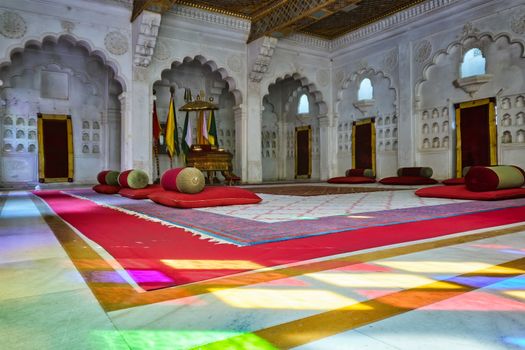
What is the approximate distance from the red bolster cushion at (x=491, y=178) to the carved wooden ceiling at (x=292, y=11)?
487 centimetres

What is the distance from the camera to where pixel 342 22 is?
10.4 meters

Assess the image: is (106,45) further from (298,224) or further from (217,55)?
(298,224)

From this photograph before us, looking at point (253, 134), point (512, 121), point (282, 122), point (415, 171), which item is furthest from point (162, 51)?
point (512, 121)

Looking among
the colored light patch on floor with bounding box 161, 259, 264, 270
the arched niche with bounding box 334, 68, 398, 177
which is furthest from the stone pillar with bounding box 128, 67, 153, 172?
the colored light patch on floor with bounding box 161, 259, 264, 270

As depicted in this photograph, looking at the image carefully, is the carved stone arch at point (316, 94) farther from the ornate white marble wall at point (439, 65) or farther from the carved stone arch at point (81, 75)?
the carved stone arch at point (81, 75)

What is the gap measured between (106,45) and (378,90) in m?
7.37

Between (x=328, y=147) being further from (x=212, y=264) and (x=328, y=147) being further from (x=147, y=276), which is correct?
(x=147, y=276)

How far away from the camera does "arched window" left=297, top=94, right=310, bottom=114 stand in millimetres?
13047

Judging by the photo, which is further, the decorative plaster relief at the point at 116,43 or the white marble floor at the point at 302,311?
the decorative plaster relief at the point at 116,43

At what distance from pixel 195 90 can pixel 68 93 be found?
353 cm

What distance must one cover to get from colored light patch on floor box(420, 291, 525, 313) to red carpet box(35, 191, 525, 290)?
2.08 ft

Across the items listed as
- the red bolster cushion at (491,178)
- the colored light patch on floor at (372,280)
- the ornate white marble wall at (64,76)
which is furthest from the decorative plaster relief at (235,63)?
the colored light patch on floor at (372,280)

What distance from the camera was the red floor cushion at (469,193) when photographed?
13.2 feet

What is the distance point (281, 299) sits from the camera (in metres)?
1.07
